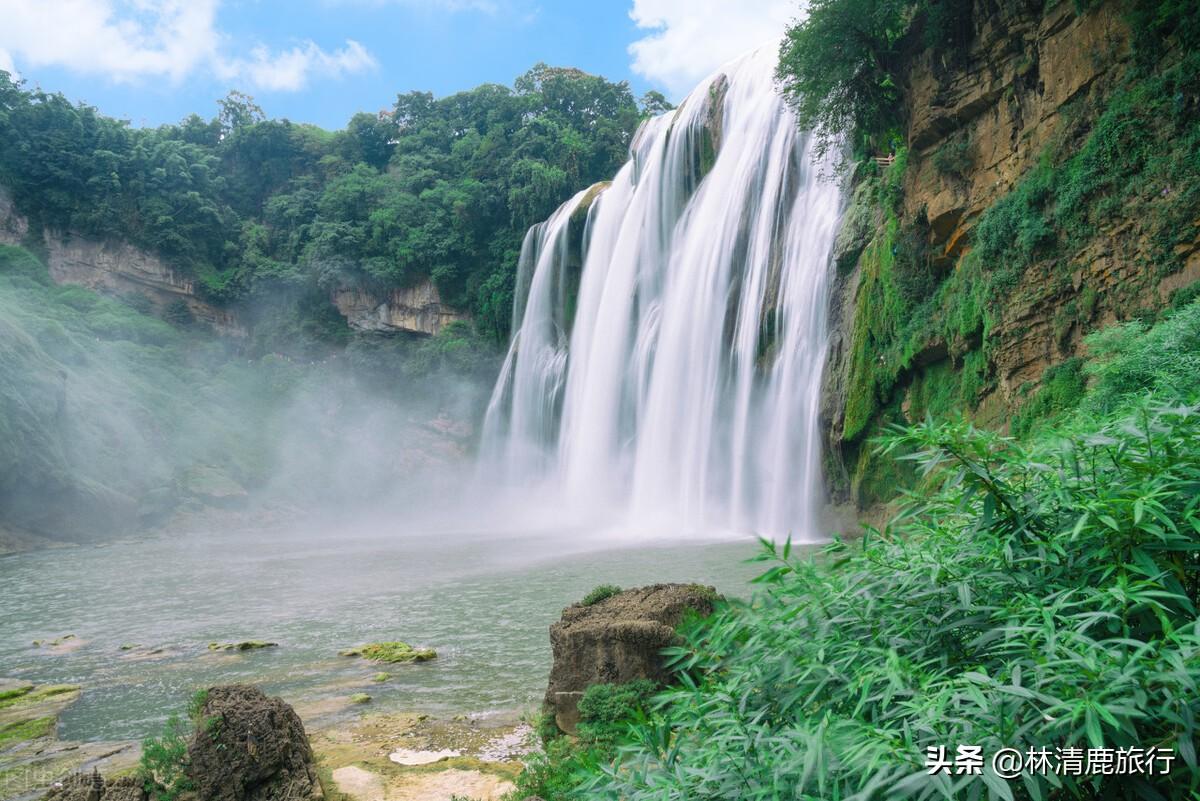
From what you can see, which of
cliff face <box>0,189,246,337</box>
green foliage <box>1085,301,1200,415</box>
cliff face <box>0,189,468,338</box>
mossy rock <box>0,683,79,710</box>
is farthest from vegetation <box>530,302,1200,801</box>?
cliff face <box>0,189,246,337</box>

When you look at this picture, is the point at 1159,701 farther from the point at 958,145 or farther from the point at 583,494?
the point at 583,494

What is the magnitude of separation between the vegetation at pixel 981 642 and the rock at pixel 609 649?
2.10m

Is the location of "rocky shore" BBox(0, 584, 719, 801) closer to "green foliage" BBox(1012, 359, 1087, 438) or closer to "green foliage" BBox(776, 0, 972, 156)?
"green foliage" BBox(1012, 359, 1087, 438)

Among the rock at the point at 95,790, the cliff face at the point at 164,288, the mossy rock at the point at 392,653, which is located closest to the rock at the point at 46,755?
the rock at the point at 95,790

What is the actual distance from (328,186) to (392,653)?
37.5 meters

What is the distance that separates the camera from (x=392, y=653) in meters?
7.73

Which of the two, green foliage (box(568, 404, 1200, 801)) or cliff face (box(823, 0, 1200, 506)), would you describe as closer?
green foliage (box(568, 404, 1200, 801))

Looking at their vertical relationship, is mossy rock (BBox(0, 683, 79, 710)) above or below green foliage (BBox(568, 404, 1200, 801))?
below

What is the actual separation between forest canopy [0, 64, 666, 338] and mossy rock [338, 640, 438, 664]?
2794cm

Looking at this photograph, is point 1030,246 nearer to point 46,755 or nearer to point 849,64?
point 849,64

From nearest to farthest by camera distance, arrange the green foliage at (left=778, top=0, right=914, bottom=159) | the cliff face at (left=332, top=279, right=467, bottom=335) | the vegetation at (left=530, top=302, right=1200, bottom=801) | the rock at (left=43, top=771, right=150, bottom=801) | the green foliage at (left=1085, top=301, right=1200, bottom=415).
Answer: the vegetation at (left=530, top=302, right=1200, bottom=801) → the rock at (left=43, top=771, right=150, bottom=801) → the green foliage at (left=1085, top=301, right=1200, bottom=415) → the green foliage at (left=778, top=0, right=914, bottom=159) → the cliff face at (left=332, top=279, right=467, bottom=335)

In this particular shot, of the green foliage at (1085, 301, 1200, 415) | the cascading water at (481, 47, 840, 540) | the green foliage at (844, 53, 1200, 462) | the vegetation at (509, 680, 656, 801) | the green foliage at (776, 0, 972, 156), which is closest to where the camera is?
the vegetation at (509, 680, 656, 801)

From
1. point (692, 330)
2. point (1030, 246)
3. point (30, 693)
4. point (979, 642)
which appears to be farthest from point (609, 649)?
point (692, 330)

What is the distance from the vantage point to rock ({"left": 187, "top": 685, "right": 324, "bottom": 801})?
3932mm
